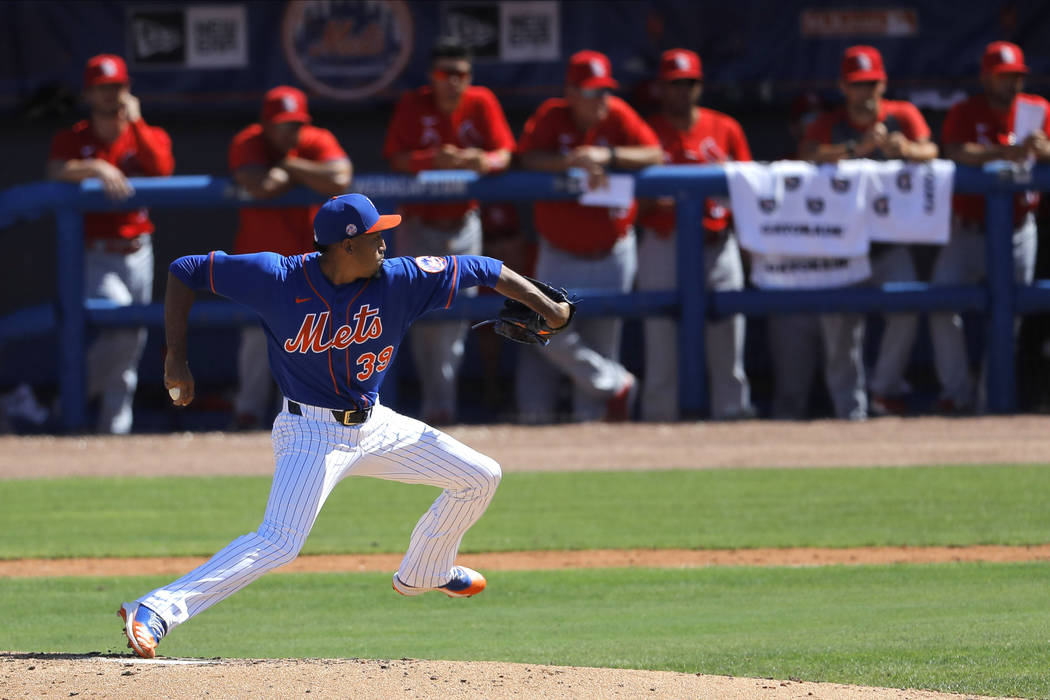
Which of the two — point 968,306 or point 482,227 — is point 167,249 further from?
point 968,306

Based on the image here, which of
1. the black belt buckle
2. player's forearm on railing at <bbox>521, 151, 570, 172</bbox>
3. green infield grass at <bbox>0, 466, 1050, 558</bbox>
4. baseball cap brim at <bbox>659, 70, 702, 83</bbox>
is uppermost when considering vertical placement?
baseball cap brim at <bbox>659, 70, 702, 83</bbox>

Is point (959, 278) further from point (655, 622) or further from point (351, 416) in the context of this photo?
point (351, 416)

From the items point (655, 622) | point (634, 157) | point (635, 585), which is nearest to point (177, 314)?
point (655, 622)

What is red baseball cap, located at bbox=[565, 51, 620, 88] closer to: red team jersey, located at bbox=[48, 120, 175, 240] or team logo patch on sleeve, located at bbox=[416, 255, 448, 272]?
red team jersey, located at bbox=[48, 120, 175, 240]

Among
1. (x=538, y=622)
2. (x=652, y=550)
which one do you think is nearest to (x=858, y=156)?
(x=652, y=550)

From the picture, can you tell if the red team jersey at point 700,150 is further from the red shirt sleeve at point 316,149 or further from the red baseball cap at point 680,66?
the red shirt sleeve at point 316,149

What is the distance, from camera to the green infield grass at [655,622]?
195 inches

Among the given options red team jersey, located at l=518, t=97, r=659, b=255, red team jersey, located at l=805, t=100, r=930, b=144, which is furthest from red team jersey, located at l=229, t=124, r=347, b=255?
red team jersey, located at l=805, t=100, r=930, b=144

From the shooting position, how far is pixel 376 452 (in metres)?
5.07

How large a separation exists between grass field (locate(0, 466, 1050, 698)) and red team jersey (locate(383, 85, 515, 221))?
177 centimetres

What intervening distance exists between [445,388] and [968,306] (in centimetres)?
296

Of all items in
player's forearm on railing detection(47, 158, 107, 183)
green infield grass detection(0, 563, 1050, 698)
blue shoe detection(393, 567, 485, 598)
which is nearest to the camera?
green infield grass detection(0, 563, 1050, 698)

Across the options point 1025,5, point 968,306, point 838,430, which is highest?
point 1025,5

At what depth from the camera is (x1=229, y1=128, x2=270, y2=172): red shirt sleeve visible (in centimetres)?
923
